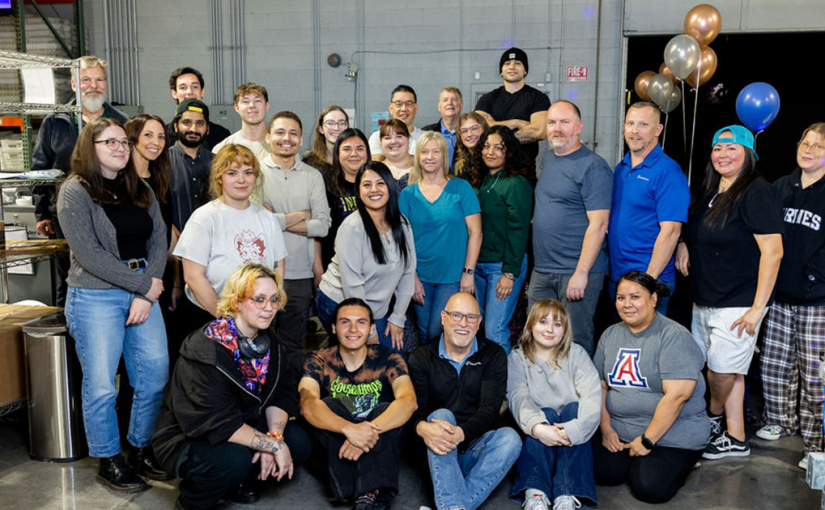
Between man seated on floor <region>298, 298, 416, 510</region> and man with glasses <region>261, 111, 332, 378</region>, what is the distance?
49 centimetres

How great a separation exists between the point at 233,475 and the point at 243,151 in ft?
4.64

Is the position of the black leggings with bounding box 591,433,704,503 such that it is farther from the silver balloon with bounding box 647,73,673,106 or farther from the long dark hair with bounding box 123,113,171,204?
the silver balloon with bounding box 647,73,673,106

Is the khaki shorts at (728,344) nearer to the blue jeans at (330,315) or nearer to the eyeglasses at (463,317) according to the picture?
the eyeglasses at (463,317)

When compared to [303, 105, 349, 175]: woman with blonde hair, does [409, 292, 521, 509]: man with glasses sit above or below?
below

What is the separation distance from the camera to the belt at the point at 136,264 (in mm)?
3078

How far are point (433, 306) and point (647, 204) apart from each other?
1.23 meters

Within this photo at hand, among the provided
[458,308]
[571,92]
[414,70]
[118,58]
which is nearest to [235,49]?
[118,58]

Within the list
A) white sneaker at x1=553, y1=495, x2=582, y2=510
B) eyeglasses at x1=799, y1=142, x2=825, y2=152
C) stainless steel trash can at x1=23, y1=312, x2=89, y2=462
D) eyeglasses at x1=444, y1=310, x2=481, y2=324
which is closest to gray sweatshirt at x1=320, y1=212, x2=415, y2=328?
eyeglasses at x1=444, y1=310, x2=481, y2=324

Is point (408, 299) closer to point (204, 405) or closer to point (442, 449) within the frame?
point (442, 449)

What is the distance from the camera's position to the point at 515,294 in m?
3.89

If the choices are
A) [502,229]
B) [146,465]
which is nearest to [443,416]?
[502,229]

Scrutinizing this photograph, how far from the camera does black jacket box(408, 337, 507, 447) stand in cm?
315

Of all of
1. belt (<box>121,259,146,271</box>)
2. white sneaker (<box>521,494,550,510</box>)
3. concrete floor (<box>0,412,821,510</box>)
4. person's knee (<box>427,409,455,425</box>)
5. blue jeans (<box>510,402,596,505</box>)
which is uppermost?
belt (<box>121,259,146,271</box>)

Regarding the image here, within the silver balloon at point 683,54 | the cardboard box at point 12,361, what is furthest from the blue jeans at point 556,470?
the silver balloon at point 683,54
